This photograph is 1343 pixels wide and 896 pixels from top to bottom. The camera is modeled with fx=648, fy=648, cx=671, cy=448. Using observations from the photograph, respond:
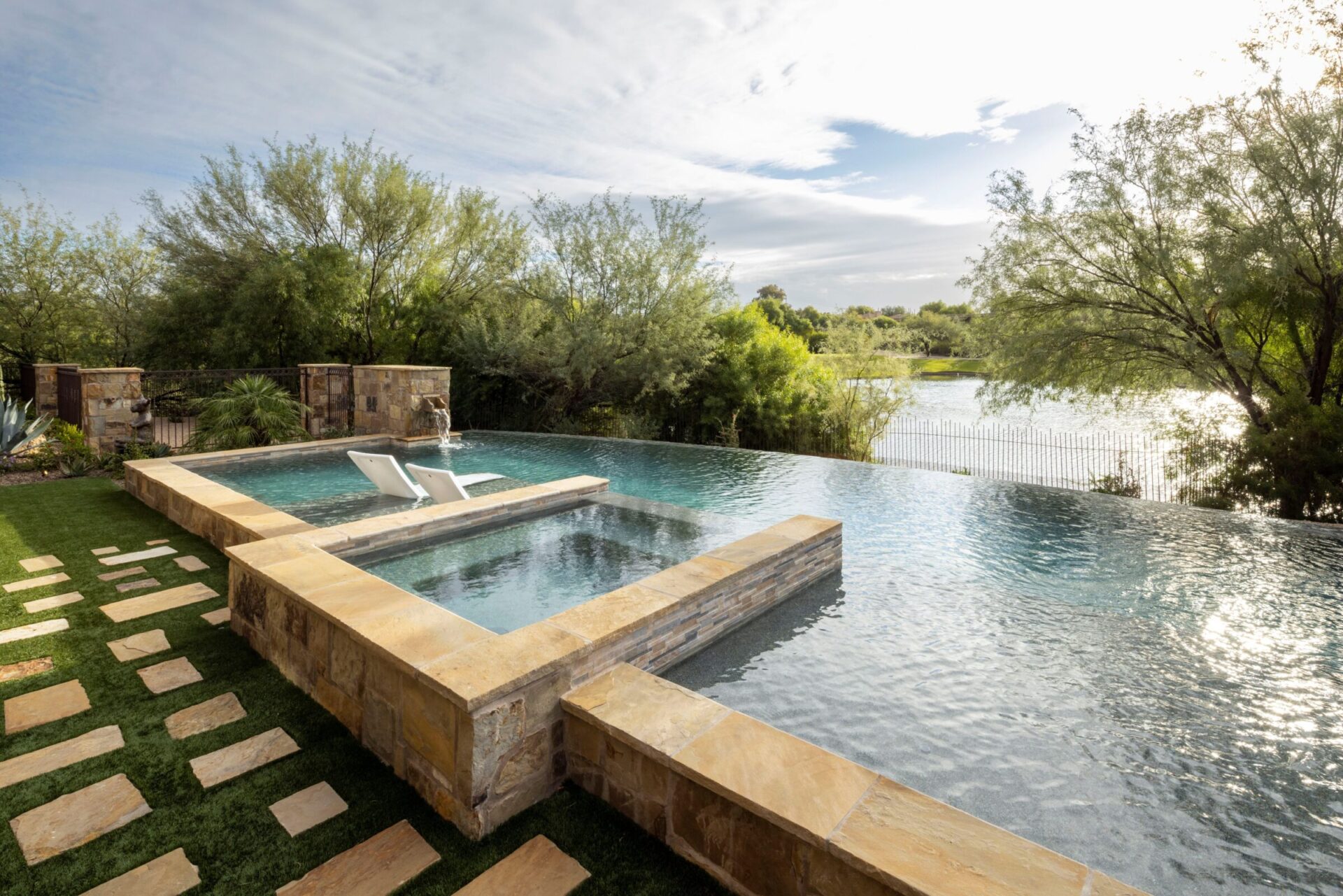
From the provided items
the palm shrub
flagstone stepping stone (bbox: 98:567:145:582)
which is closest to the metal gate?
the palm shrub

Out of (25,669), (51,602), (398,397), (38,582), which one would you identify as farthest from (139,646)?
(398,397)

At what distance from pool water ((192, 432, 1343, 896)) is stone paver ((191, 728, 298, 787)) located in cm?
181

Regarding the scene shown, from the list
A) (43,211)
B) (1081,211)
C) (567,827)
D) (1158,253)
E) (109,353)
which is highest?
(43,211)

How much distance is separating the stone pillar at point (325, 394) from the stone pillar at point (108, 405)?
2.69 metres

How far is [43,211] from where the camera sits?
1652 cm

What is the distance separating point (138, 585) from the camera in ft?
14.4

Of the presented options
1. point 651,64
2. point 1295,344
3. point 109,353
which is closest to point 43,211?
point 109,353

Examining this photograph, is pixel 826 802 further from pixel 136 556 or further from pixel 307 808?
pixel 136 556

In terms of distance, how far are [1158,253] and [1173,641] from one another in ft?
24.7

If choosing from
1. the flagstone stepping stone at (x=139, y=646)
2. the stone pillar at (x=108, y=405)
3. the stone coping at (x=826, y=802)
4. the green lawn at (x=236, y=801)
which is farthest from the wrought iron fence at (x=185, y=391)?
the stone coping at (x=826, y=802)

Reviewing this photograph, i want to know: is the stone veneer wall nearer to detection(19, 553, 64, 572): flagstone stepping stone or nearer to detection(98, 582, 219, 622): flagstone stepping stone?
detection(98, 582, 219, 622): flagstone stepping stone

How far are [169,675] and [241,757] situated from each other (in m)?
1.00

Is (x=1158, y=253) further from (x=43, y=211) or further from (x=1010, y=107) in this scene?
(x=43, y=211)

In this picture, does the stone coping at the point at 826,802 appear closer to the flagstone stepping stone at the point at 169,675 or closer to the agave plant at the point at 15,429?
the flagstone stepping stone at the point at 169,675
